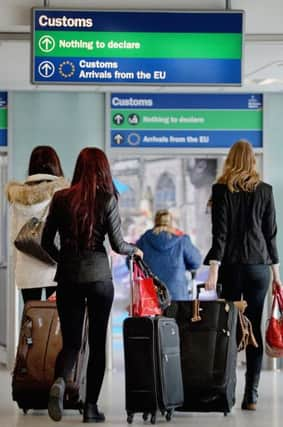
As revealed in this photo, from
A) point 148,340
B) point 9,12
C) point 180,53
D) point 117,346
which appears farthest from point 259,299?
point 117,346

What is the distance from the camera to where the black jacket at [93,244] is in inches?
257

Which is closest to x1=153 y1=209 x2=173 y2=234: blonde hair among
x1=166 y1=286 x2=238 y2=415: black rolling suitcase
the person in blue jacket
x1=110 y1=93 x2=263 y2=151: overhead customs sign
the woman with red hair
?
the person in blue jacket

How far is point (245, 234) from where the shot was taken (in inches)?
294

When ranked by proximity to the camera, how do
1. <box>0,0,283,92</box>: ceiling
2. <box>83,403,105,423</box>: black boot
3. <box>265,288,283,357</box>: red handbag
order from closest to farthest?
1. <box>83,403,105,423</box>: black boot
2. <box>265,288,283,357</box>: red handbag
3. <box>0,0,283,92</box>: ceiling

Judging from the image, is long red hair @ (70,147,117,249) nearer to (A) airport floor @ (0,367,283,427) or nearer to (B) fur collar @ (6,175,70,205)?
(B) fur collar @ (6,175,70,205)

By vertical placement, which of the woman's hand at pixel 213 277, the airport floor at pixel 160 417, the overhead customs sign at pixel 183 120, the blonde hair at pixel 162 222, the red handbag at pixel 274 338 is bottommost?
the airport floor at pixel 160 417

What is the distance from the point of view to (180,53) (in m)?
7.73

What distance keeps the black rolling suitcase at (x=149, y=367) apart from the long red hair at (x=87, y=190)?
2.06 feet

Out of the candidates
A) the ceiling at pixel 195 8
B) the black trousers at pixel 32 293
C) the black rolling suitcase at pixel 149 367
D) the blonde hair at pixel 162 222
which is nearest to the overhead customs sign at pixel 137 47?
the ceiling at pixel 195 8

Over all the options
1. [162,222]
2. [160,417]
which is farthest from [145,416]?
[162,222]

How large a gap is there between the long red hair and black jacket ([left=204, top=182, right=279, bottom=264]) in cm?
98

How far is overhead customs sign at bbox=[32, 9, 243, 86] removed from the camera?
7645 millimetres

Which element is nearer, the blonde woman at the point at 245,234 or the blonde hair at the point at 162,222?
the blonde woman at the point at 245,234

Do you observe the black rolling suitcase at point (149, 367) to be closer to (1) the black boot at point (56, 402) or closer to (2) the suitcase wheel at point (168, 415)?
(2) the suitcase wheel at point (168, 415)
